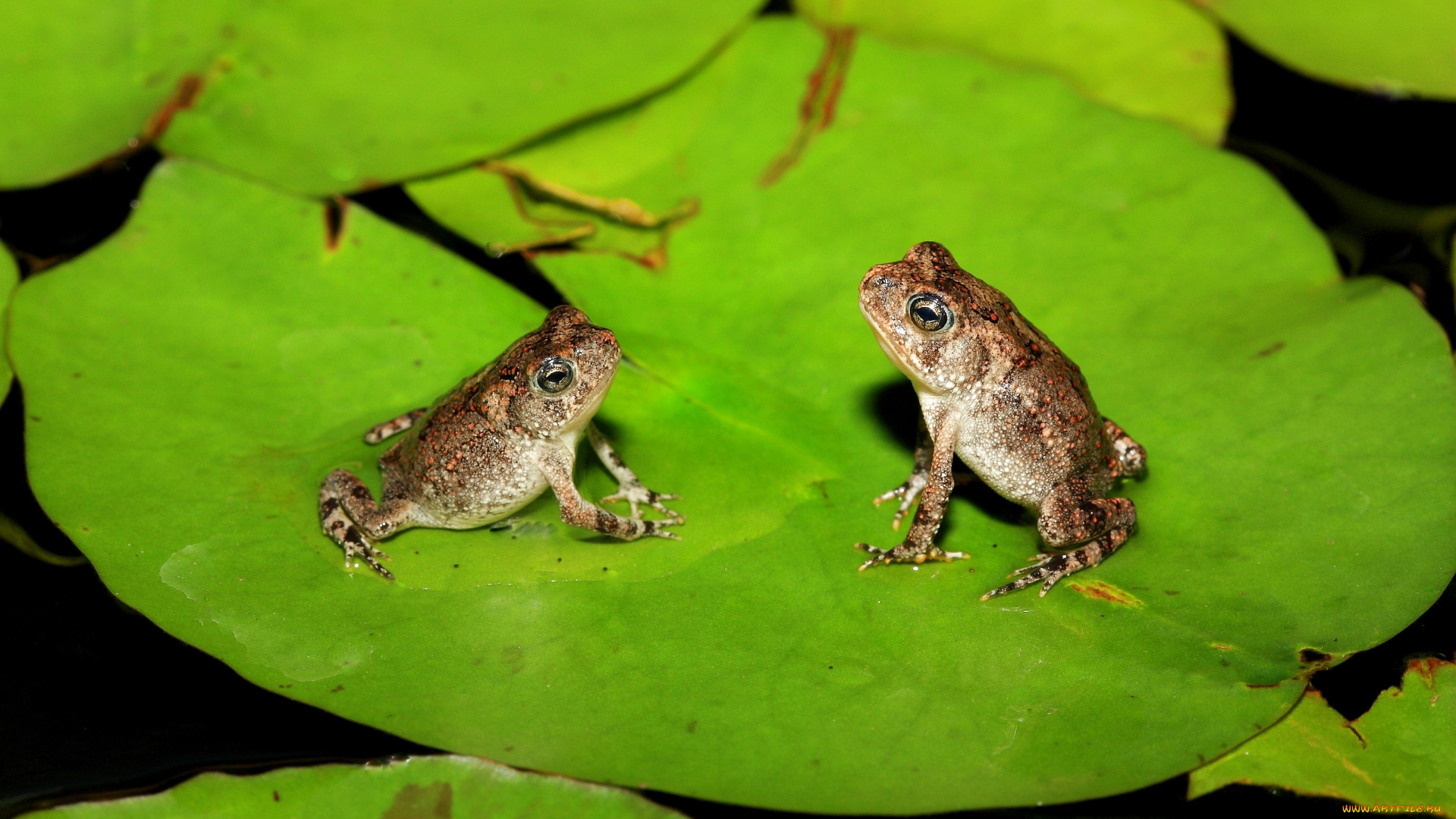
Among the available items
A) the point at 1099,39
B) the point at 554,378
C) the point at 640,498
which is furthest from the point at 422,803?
the point at 1099,39

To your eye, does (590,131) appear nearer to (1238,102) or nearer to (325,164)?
(325,164)

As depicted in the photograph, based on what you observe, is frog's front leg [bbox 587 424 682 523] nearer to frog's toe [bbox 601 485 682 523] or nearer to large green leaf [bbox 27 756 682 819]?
frog's toe [bbox 601 485 682 523]

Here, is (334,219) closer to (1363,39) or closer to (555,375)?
(555,375)

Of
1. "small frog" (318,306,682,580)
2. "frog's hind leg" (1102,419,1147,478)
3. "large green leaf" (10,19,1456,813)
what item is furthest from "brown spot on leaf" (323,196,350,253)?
"frog's hind leg" (1102,419,1147,478)

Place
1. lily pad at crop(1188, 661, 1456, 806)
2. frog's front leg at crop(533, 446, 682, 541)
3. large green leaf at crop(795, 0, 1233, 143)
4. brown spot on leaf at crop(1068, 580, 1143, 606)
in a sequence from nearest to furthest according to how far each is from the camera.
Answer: lily pad at crop(1188, 661, 1456, 806) < brown spot on leaf at crop(1068, 580, 1143, 606) < frog's front leg at crop(533, 446, 682, 541) < large green leaf at crop(795, 0, 1233, 143)

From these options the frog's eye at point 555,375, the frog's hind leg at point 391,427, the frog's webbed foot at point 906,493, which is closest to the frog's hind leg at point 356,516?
the frog's hind leg at point 391,427
